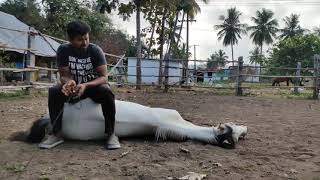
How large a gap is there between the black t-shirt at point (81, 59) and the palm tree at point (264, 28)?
5802cm

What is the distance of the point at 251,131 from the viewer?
16.1 feet

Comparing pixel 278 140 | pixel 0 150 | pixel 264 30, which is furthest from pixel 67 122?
pixel 264 30

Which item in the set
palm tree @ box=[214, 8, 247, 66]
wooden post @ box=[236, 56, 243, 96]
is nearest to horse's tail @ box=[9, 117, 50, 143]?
wooden post @ box=[236, 56, 243, 96]

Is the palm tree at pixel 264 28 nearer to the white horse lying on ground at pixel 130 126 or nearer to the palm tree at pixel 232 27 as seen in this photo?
the palm tree at pixel 232 27

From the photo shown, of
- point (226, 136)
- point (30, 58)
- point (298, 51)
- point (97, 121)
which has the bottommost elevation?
point (226, 136)

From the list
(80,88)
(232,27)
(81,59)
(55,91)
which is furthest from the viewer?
(232,27)

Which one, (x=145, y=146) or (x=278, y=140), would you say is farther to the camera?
(x=278, y=140)

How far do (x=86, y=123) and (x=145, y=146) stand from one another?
1.74ft

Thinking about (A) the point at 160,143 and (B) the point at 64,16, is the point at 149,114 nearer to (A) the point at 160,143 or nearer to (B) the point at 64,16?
(A) the point at 160,143

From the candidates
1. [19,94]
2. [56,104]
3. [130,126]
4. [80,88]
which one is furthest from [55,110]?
[19,94]

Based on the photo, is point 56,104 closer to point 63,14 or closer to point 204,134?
point 204,134

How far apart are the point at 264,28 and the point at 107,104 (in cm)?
5847

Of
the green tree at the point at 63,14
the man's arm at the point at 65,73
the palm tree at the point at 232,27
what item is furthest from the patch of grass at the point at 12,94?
the palm tree at the point at 232,27

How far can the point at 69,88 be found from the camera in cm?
337
